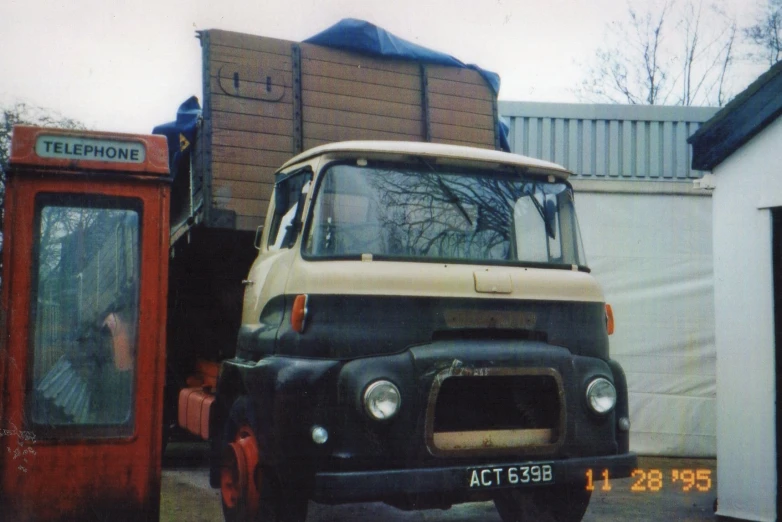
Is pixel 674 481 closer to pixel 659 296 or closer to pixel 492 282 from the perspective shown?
pixel 659 296

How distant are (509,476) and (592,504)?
2859mm

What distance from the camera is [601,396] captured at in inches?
198

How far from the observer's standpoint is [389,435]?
178 inches

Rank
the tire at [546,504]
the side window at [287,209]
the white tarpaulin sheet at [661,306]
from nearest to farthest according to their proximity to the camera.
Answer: the side window at [287,209]
the tire at [546,504]
the white tarpaulin sheet at [661,306]

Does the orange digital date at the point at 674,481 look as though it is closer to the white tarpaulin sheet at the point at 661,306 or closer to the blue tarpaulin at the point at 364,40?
the white tarpaulin sheet at the point at 661,306

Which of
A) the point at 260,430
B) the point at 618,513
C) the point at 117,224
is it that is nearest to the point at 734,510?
the point at 618,513

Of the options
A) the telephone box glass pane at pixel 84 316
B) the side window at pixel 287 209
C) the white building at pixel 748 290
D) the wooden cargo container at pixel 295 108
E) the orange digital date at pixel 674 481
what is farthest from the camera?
the orange digital date at pixel 674 481

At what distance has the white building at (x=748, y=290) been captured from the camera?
6363 mm

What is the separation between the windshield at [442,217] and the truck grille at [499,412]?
2.72 feet

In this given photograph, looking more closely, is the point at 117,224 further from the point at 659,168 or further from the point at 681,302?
the point at 659,168

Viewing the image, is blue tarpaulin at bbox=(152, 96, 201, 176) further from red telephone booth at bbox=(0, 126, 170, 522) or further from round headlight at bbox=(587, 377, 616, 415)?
round headlight at bbox=(587, 377, 616, 415)

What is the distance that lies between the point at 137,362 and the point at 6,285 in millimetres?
877

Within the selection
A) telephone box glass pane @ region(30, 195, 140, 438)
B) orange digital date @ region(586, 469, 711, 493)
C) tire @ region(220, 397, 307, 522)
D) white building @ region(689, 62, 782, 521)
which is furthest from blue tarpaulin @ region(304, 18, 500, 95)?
orange digital date @ region(586, 469, 711, 493)

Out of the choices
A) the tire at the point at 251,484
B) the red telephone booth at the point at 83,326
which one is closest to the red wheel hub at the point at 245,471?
the tire at the point at 251,484
